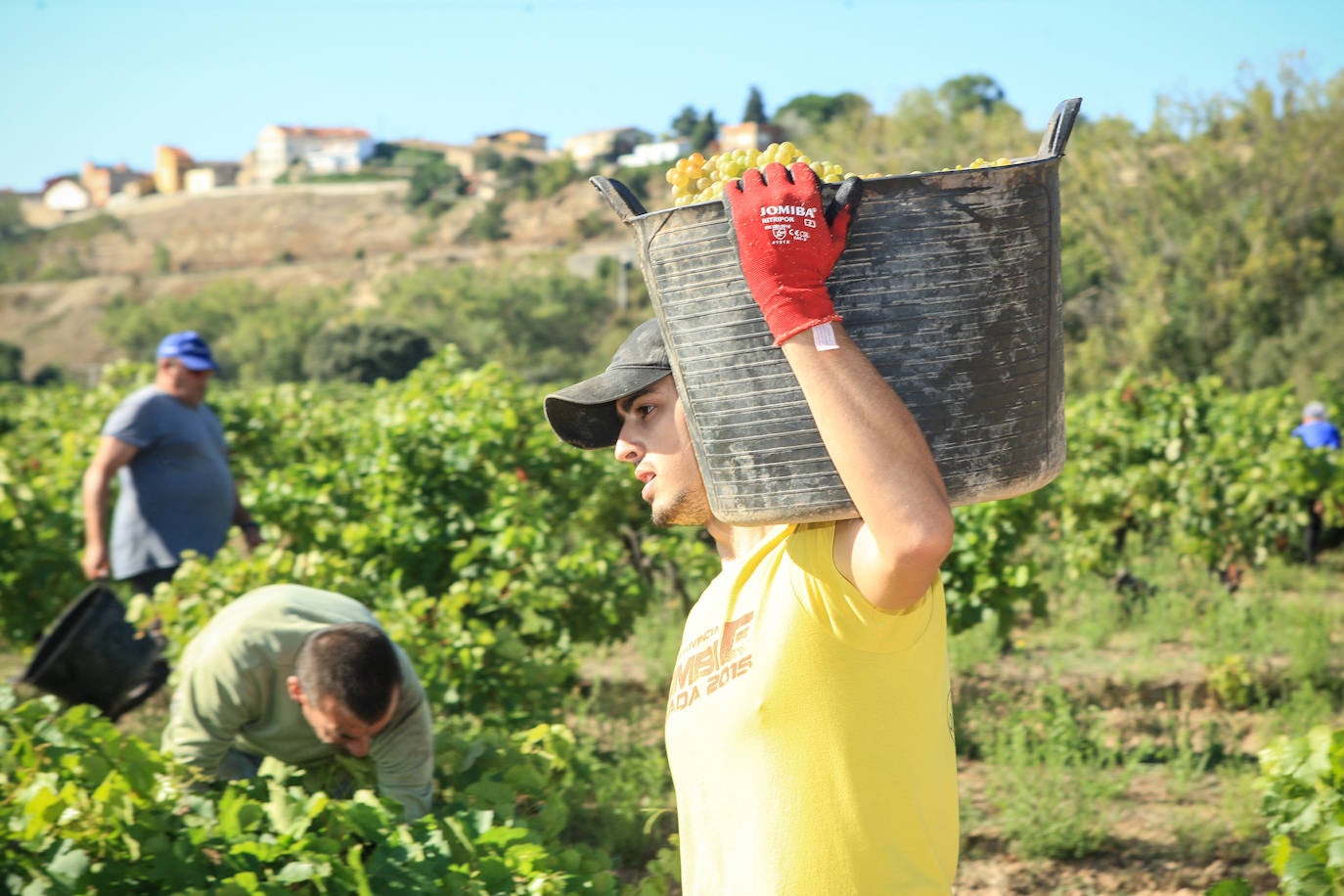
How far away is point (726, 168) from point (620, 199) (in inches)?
6.5

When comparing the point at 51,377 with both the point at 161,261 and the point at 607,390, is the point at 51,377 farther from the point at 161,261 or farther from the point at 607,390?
the point at 607,390

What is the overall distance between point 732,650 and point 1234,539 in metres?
7.64

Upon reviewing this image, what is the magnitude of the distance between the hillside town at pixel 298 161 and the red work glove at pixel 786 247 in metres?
110

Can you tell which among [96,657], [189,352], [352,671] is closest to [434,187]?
[189,352]

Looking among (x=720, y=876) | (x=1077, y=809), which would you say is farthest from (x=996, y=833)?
(x=720, y=876)

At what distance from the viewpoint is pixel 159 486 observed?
528 cm

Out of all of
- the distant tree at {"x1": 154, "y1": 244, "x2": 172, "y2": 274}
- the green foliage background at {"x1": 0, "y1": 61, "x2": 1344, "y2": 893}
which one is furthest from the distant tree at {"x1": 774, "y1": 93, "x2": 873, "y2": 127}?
the green foliage background at {"x1": 0, "y1": 61, "x2": 1344, "y2": 893}

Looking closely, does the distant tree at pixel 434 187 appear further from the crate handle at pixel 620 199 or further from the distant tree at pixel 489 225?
the crate handle at pixel 620 199

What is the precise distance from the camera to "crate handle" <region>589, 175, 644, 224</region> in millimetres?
1575

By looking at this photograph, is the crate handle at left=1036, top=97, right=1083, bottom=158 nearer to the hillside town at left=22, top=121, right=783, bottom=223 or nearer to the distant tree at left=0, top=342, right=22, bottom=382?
the distant tree at left=0, top=342, right=22, bottom=382

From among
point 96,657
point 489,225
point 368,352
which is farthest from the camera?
point 489,225

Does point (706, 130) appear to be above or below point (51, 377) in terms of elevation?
above

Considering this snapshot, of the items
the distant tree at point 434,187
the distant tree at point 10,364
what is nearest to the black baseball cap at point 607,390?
the distant tree at point 10,364

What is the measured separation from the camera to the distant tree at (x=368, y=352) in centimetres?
4553
